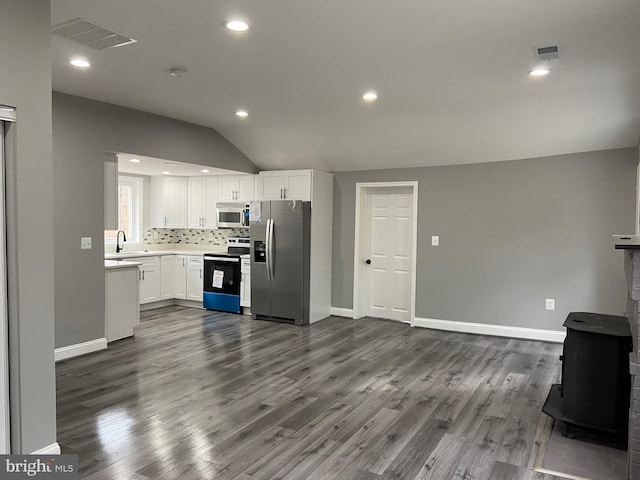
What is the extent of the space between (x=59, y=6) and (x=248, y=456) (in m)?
2.83

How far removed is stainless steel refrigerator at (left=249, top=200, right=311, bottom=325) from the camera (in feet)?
20.9

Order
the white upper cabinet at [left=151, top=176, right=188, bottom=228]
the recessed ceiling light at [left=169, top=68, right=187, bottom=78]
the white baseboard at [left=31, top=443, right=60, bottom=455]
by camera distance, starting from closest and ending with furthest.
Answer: the white baseboard at [left=31, top=443, right=60, bottom=455], the recessed ceiling light at [left=169, top=68, right=187, bottom=78], the white upper cabinet at [left=151, top=176, right=188, bottom=228]

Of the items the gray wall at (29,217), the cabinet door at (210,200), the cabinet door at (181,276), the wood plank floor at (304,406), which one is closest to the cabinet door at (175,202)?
the cabinet door at (210,200)

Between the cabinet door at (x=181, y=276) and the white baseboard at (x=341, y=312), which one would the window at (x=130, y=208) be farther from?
the white baseboard at (x=341, y=312)

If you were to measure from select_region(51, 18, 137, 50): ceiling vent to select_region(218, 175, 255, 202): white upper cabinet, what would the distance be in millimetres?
3945

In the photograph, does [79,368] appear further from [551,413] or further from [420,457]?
[551,413]

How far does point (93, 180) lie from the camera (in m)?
4.86

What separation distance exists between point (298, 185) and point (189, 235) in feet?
8.78

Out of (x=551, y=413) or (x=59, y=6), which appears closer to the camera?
(x=59, y=6)

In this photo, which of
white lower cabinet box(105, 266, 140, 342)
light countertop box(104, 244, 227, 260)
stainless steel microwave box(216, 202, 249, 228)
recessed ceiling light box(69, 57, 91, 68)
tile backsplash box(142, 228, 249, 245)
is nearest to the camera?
recessed ceiling light box(69, 57, 91, 68)

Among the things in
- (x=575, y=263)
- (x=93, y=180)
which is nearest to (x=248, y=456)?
(x=93, y=180)

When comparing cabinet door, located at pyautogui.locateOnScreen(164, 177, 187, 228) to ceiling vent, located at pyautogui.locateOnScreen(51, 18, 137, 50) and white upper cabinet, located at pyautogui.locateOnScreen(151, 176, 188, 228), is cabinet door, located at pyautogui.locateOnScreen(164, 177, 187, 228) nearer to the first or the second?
white upper cabinet, located at pyautogui.locateOnScreen(151, 176, 188, 228)

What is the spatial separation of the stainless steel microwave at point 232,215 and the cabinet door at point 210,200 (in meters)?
0.14

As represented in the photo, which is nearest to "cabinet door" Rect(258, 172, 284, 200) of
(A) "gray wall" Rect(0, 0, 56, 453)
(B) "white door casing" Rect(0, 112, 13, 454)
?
(A) "gray wall" Rect(0, 0, 56, 453)
